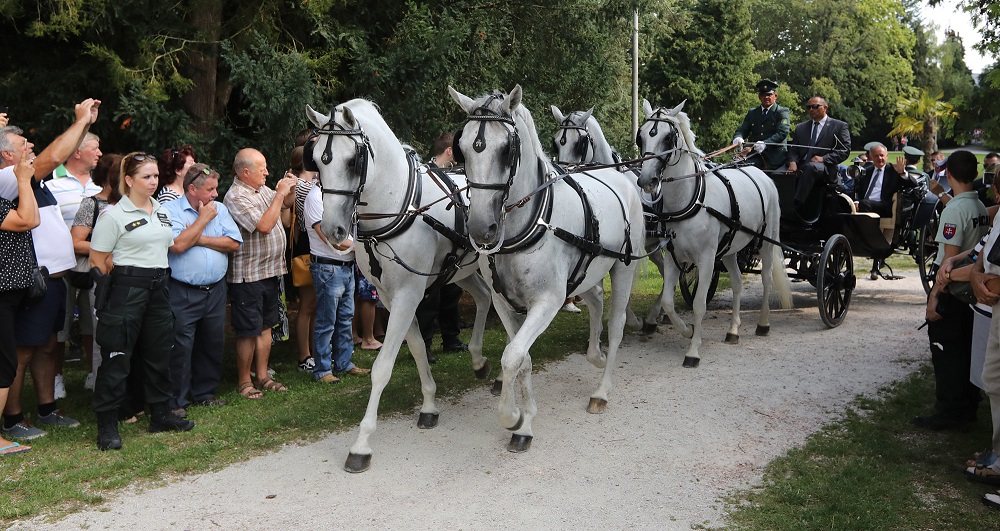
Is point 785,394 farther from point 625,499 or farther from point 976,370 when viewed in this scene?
point 625,499

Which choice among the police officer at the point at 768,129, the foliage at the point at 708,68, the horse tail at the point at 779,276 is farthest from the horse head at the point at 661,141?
the foliage at the point at 708,68

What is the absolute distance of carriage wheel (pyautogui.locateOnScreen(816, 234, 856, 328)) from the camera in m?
9.02

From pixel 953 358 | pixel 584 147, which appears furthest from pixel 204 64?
pixel 953 358

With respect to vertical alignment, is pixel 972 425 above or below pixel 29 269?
below

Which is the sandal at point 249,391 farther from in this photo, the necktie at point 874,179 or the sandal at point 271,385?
the necktie at point 874,179

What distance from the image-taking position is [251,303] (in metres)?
6.65

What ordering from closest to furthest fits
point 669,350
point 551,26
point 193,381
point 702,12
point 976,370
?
point 976,370, point 193,381, point 669,350, point 551,26, point 702,12

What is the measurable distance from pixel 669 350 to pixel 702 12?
85.7 feet

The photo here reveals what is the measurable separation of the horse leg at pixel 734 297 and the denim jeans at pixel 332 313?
13.1ft

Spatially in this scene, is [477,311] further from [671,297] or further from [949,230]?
[949,230]

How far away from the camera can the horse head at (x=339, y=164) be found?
4.89 meters

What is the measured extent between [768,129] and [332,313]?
235 inches

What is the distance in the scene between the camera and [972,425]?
5.98m

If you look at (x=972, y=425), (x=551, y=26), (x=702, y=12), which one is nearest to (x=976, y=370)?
(x=972, y=425)
